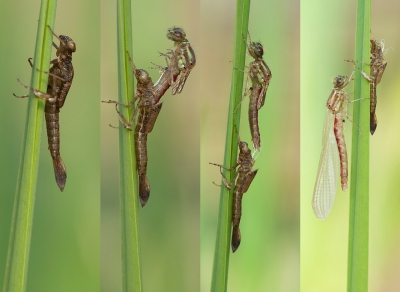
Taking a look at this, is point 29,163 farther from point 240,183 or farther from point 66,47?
point 240,183

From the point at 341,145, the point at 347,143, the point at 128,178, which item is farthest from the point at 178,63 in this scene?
the point at 347,143

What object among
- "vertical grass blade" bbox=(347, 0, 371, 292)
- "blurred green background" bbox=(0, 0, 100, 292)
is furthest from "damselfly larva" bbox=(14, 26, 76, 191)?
"vertical grass blade" bbox=(347, 0, 371, 292)

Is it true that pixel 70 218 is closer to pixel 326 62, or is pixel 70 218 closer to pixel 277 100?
pixel 277 100

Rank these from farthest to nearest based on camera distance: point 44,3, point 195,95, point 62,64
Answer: point 195,95
point 62,64
point 44,3

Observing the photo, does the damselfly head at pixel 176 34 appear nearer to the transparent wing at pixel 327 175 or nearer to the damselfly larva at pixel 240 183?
the damselfly larva at pixel 240 183

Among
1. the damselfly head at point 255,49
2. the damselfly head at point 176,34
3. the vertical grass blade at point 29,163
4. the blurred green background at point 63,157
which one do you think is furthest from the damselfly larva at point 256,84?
the vertical grass blade at point 29,163

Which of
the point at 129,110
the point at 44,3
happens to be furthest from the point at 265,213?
the point at 44,3

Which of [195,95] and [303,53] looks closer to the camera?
[195,95]
